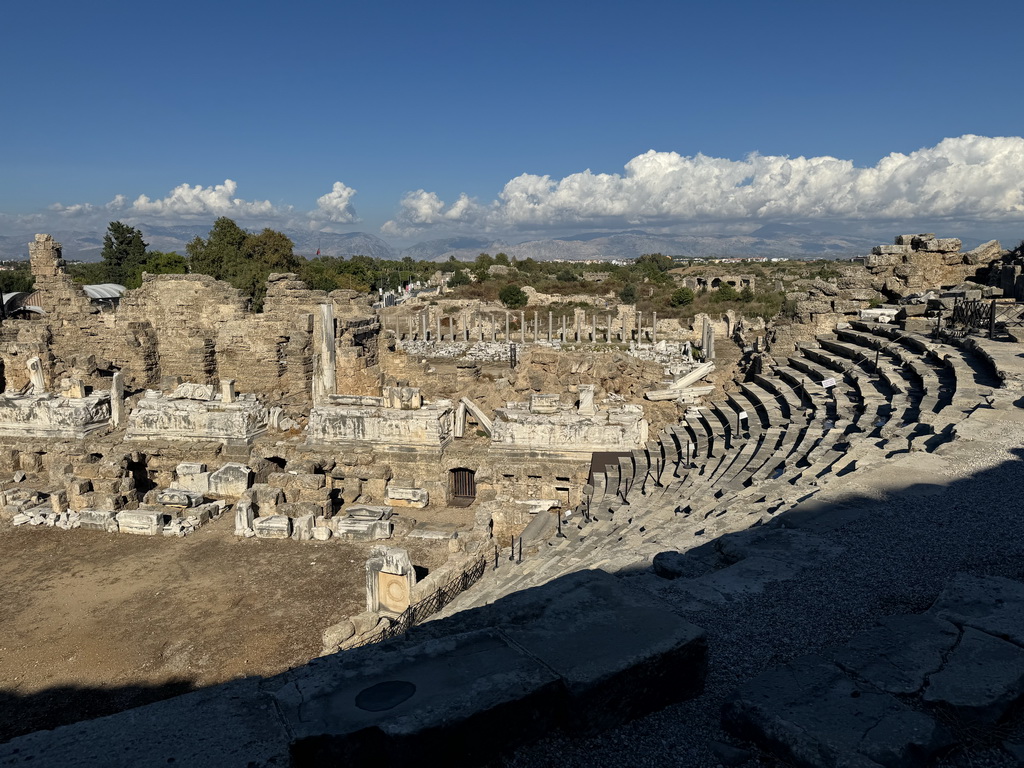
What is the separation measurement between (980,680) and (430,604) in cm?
668

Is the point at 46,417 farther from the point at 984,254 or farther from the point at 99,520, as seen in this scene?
the point at 984,254

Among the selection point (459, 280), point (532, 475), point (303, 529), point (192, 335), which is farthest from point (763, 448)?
point (459, 280)

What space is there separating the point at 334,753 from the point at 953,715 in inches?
114

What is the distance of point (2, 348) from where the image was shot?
21.2 m

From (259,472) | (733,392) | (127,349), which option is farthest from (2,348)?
(733,392)

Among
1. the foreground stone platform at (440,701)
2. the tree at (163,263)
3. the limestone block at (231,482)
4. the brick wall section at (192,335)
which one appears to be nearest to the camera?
the foreground stone platform at (440,701)

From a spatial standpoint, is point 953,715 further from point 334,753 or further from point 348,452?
point 348,452

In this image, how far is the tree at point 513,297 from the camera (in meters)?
46.7

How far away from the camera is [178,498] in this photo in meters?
13.0

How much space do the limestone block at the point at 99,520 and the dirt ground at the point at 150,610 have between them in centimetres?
15

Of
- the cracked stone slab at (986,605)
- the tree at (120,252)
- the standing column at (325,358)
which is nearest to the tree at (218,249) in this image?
the tree at (120,252)

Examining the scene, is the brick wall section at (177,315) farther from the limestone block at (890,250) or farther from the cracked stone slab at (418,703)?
the limestone block at (890,250)

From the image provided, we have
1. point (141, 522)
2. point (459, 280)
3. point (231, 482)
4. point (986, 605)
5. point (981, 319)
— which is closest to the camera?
point (986, 605)

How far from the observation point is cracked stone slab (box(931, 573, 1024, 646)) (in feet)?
13.0
